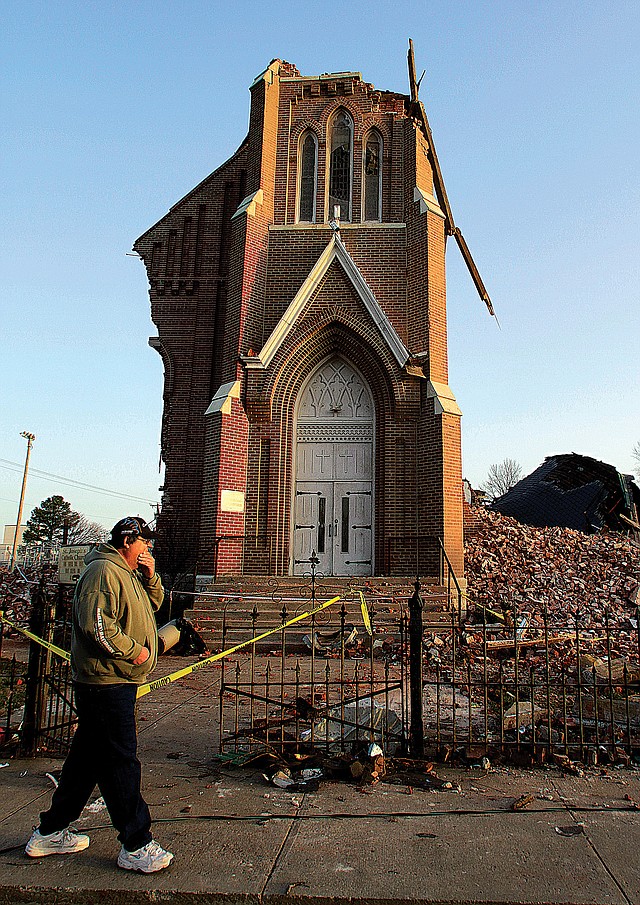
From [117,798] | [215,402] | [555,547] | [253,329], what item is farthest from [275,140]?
[117,798]

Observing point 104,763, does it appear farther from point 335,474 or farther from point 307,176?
point 307,176

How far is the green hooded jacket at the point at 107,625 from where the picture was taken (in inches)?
152

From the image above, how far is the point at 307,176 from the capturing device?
690 inches

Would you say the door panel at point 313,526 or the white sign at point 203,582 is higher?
the door panel at point 313,526

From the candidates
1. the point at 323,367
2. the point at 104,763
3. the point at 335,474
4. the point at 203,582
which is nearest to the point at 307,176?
the point at 323,367

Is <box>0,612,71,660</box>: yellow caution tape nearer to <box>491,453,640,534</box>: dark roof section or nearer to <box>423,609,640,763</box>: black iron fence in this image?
<box>423,609,640,763</box>: black iron fence

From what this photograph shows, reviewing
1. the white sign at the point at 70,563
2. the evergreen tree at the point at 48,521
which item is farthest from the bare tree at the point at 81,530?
the white sign at the point at 70,563

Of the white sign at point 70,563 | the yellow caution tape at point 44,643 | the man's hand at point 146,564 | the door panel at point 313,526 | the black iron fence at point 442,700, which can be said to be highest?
the door panel at point 313,526

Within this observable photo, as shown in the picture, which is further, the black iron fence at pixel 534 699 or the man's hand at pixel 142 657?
the black iron fence at pixel 534 699

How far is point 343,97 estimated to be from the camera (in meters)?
17.5

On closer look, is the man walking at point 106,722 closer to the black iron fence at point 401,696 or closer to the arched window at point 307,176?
the black iron fence at point 401,696

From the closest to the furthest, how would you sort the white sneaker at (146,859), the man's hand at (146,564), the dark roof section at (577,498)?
the white sneaker at (146,859), the man's hand at (146,564), the dark roof section at (577,498)

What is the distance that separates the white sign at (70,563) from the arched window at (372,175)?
10.7 meters

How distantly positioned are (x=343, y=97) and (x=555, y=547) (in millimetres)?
12446
